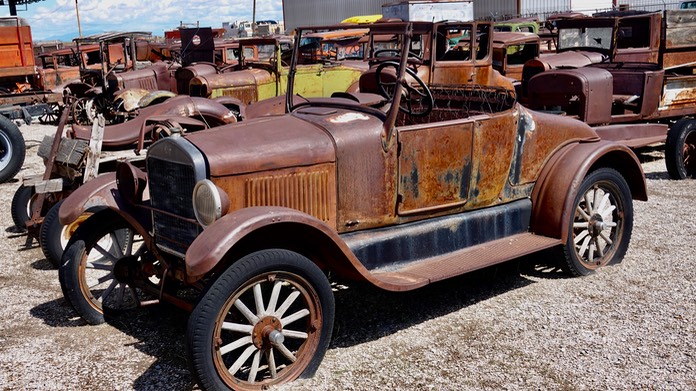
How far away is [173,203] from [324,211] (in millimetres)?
839

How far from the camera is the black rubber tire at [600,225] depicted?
17.0ft

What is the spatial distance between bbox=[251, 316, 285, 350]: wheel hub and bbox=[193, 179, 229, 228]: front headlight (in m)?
0.57

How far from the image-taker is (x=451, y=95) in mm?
5672

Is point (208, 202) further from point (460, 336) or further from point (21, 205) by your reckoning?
point (21, 205)

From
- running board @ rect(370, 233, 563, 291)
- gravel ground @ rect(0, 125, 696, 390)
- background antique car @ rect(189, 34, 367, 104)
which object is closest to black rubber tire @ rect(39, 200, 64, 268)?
gravel ground @ rect(0, 125, 696, 390)

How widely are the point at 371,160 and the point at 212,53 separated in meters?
13.0

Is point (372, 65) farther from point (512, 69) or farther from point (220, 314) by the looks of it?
point (220, 314)

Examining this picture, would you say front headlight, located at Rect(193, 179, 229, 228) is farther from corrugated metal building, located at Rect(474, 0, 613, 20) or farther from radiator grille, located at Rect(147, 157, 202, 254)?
corrugated metal building, located at Rect(474, 0, 613, 20)

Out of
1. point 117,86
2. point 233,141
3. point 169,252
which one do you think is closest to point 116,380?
point 169,252

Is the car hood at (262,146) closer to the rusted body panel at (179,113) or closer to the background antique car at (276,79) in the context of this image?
the rusted body panel at (179,113)

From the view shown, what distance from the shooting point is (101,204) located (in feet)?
15.3

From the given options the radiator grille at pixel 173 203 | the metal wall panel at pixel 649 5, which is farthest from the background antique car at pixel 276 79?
the metal wall panel at pixel 649 5

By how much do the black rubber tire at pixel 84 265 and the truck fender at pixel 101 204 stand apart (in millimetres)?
75

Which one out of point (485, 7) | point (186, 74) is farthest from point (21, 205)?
point (485, 7)
